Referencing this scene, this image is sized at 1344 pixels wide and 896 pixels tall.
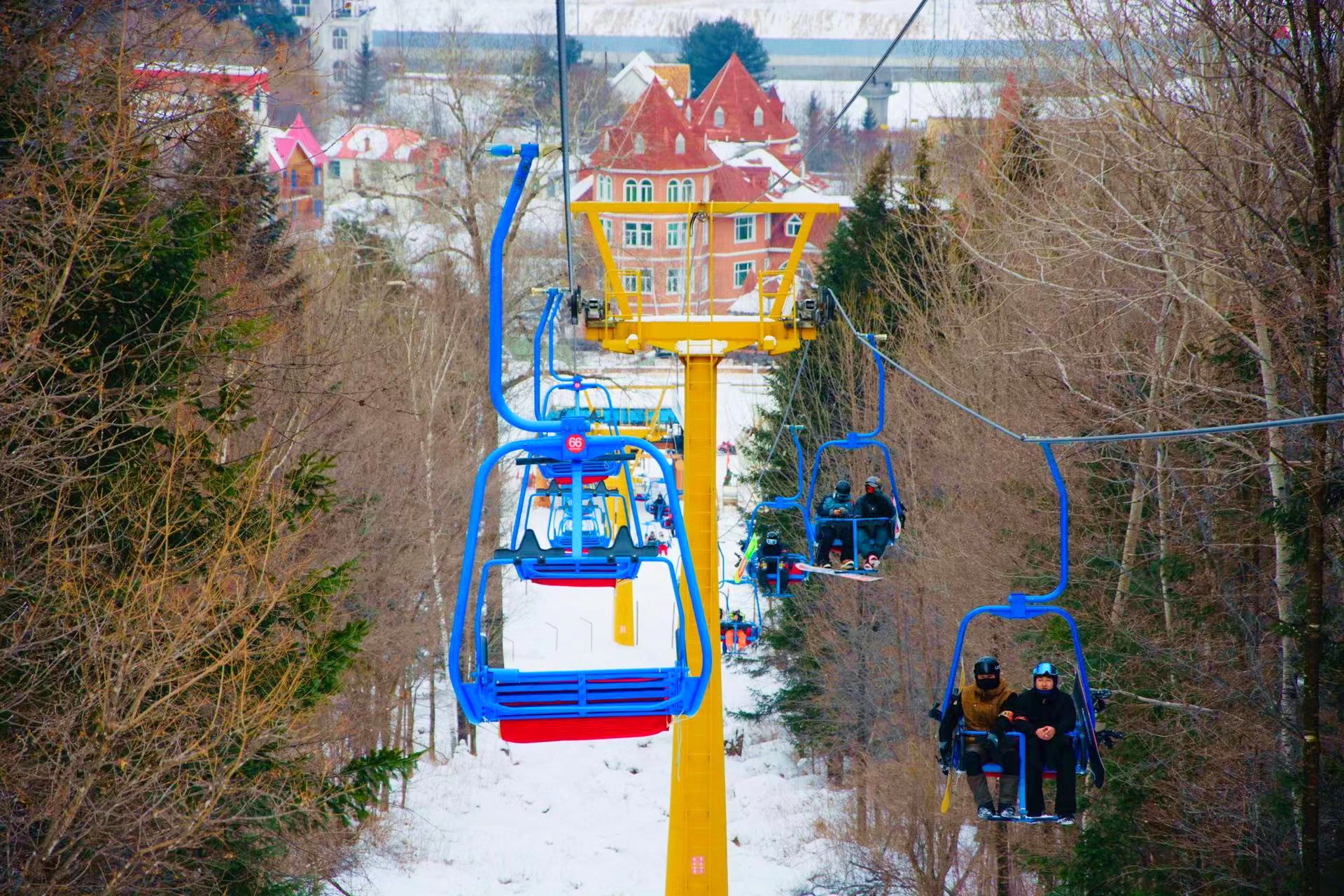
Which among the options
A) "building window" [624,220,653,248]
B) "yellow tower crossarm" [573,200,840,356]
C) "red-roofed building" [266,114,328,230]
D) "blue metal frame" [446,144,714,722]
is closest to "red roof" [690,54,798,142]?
"red-roofed building" [266,114,328,230]

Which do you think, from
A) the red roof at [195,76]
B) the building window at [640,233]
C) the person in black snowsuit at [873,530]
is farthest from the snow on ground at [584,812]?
the building window at [640,233]

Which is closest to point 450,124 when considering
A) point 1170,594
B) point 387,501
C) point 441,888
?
point 387,501

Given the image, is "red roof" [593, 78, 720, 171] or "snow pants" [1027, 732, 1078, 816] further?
"red roof" [593, 78, 720, 171]

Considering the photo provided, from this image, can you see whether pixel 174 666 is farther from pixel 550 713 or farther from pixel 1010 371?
pixel 1010 371

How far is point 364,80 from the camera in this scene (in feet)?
290

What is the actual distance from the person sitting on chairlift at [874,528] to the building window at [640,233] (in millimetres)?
40981

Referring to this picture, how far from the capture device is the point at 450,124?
250 ft

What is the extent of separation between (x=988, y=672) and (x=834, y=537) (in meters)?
4.24

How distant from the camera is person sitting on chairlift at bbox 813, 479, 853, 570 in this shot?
1382 cm

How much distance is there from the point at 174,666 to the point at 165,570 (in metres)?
0.69

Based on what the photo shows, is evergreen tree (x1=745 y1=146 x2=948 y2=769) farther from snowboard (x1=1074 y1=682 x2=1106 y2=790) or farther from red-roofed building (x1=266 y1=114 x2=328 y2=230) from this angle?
red-roofed building (x1=266 y1=114 x2=328 y2=230)

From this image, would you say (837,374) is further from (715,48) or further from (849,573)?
(715,48)

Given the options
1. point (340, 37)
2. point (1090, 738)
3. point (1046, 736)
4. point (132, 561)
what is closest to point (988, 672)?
point (1046, 736)

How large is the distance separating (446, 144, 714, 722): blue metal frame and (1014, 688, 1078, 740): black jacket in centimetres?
238
